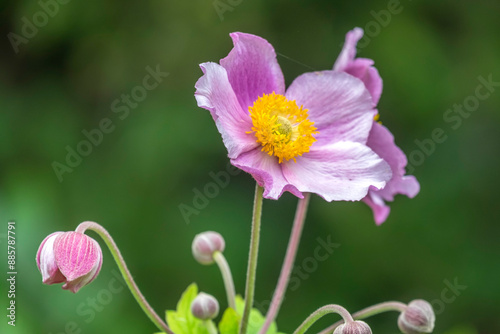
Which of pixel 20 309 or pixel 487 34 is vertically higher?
pixel 487 34

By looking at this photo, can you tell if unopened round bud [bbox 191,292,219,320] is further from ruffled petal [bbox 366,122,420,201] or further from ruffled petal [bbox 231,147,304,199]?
ruffled petal [bbox 366,122,420,201]

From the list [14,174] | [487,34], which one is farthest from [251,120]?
[487,34]

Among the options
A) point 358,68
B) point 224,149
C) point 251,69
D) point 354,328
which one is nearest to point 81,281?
point 354,328

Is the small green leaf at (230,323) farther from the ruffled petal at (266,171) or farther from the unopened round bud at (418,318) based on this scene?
the unopened round bud at (418,318)

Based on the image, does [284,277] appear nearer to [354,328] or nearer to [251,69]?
[354,328]

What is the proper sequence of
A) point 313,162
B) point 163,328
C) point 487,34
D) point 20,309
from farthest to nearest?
A: point 487,34, point 20,309, point 313,162, point 163,328

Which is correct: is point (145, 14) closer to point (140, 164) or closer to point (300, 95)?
point (140, 164)

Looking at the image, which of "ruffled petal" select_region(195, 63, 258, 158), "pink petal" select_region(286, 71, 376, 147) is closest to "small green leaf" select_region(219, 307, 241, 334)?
"ruffled petal" select_region(195, 63, 258, 158)

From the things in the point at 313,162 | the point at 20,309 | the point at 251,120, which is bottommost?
the point at 20,309
